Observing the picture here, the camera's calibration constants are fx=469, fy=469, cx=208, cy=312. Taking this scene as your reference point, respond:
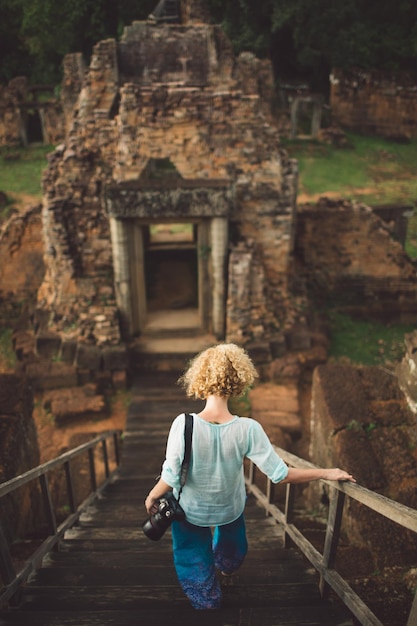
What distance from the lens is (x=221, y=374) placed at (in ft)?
8.66

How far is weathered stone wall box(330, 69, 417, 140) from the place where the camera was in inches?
941

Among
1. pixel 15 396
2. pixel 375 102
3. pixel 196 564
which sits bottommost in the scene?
pixel 15 396

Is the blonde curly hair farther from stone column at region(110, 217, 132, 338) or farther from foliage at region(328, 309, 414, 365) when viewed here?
foliage at region(328, 309, 414, 365)

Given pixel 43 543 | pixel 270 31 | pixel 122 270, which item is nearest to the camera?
pixel 43 543

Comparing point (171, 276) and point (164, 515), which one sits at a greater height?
point (164, 515)

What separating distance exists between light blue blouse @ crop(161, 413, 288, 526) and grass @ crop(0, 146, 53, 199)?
18.0m

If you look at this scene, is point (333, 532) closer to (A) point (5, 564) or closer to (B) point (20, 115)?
(A) point (5, 564)

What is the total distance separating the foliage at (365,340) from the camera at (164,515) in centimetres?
797

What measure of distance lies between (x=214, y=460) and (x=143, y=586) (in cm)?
120

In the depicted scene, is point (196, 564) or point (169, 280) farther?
point (169, 280)

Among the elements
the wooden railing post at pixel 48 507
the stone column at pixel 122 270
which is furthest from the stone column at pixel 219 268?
the wooden railing post at pixel 48 507

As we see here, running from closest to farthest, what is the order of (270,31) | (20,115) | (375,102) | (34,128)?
1. (375,102)
2. (20,115)
3. (270,31)
4. (34,128)

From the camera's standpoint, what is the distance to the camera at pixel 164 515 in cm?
267

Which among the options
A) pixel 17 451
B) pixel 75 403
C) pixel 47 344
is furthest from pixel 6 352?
pixel 17 451
